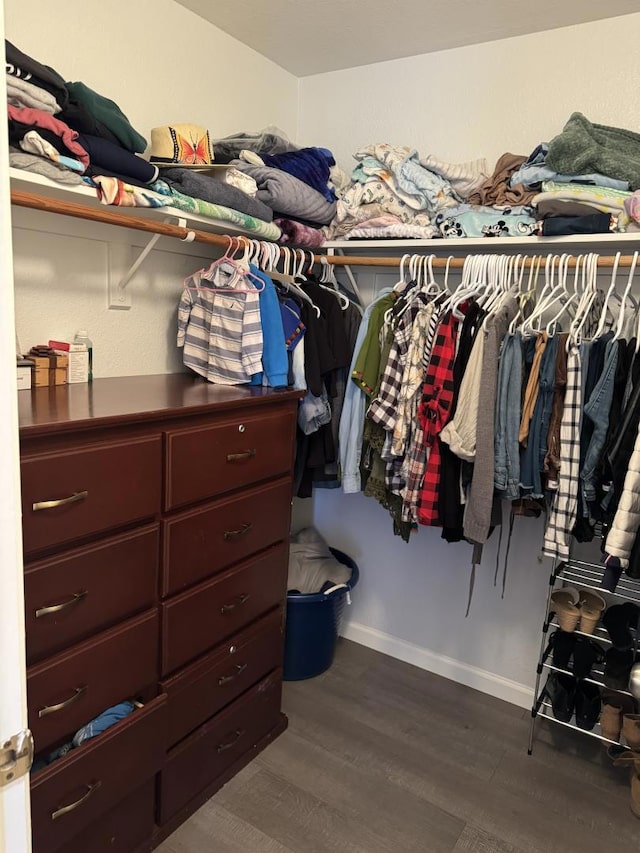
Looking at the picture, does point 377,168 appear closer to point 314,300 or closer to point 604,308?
Answer: point 314,300

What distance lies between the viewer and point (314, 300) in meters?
2.20

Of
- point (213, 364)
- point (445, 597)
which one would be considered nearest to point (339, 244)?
point (213, 364)

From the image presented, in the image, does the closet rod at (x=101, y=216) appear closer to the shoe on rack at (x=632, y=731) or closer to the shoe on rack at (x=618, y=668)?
the shoe on rack at (x=618, y=668)

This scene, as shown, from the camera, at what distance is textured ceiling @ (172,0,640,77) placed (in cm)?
199

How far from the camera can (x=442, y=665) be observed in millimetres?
2607

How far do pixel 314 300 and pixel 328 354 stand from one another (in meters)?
0.21

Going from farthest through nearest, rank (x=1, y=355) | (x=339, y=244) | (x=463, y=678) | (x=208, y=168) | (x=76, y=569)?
(x=463, y=678) → (x=339, y=244) → (x=208, y=168) → (x=76, y=569) → (x=1, y=355)

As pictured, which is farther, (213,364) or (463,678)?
(463,678)

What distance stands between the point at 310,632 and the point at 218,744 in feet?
2.14

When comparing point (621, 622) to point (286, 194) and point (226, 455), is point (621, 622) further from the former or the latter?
point (286, 194)

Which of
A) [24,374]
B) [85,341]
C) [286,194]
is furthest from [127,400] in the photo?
[286,194]

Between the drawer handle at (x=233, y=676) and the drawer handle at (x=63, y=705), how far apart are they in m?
0.52

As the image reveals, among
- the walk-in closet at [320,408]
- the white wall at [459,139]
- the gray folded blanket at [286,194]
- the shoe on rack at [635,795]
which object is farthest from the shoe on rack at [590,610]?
the gray folded blanket at [286,194]

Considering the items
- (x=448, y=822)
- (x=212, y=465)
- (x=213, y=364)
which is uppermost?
(x=213, y=364)
